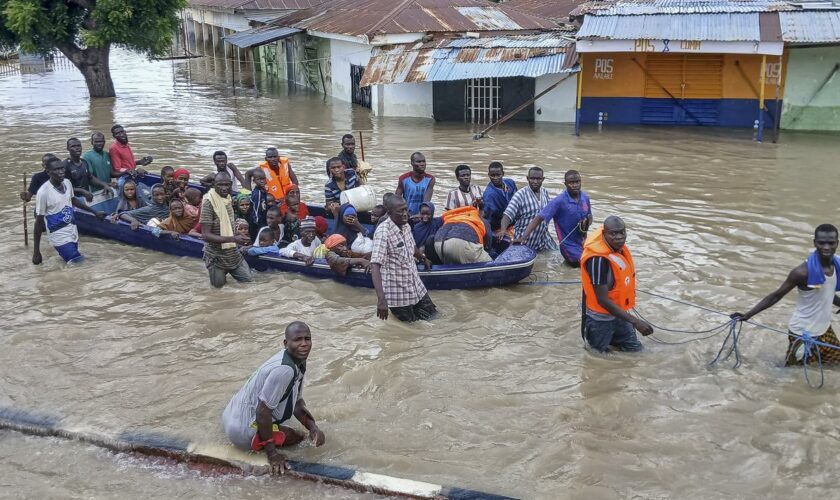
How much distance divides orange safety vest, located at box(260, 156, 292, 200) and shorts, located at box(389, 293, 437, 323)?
3.24m

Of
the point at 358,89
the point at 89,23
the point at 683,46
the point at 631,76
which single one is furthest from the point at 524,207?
the point at 89,23

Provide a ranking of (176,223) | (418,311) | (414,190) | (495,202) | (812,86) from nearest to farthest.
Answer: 1. (418,311)
2. (414,190)
3. (495,202)
4. (176,223)
5. (812,86)

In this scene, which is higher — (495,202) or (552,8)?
(552,8)

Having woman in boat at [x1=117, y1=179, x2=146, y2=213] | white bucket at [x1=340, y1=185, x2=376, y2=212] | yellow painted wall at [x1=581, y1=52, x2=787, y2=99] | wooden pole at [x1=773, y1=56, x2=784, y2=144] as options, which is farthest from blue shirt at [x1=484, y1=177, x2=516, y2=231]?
yellow painted wall at [x1=581, y1=52, x2=787, y2=99]

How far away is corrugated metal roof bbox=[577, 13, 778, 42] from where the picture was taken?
17.7 meters

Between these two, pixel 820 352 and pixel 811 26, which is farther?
pixel 811 26

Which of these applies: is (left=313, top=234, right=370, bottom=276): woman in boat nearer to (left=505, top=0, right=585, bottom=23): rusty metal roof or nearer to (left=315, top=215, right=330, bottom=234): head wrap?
(left=315, top=215, right=330, bottom=234): head wrap

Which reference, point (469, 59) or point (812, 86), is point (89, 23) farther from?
point (812, 86)

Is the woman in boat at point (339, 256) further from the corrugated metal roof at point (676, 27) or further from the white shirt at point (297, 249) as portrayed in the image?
the corrugated metal roof at point (676, 27)

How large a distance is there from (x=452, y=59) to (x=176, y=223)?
11853 millimetres

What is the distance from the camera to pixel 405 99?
22.5 meters

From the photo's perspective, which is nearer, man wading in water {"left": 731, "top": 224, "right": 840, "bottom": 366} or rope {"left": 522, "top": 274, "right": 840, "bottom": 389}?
man wading in water {"left": 731, "top": 224, "right": 840, "bottom": 366}

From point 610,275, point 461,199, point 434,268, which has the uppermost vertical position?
point 461,199

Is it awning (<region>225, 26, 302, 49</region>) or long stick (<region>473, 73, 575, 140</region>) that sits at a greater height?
awning (<region>225, 26, 302, 49</region>)
